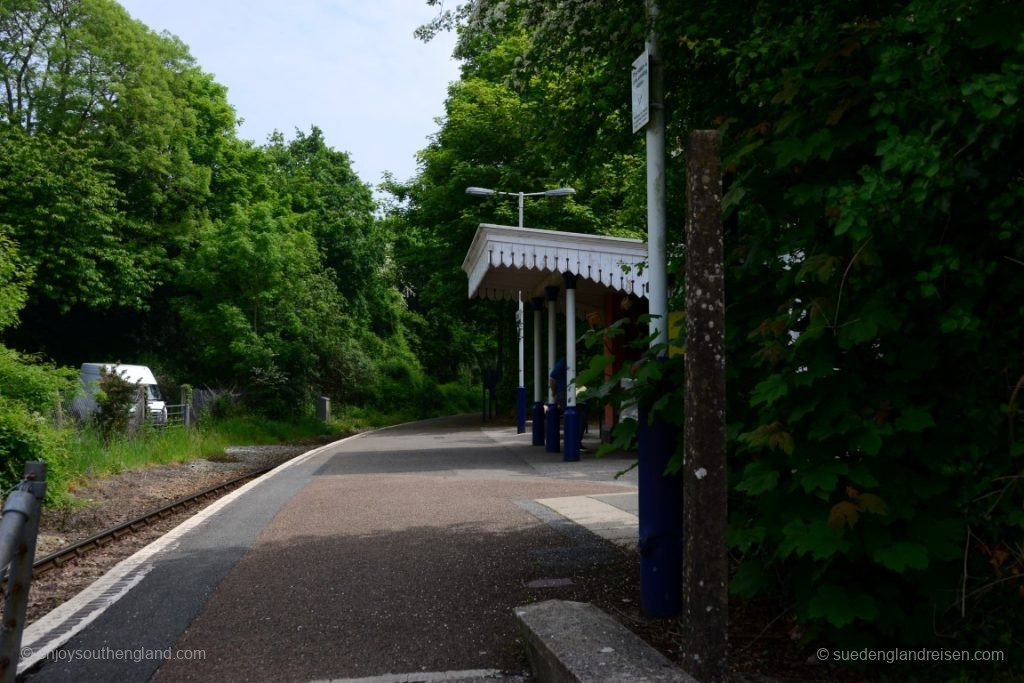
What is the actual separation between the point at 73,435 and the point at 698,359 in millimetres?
13800

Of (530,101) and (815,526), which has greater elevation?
(530,101)

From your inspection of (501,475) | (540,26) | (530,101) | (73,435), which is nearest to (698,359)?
(540,26)

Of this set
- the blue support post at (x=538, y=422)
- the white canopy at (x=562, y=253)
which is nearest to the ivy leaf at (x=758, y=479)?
the white canopy at (x=562, y=253)

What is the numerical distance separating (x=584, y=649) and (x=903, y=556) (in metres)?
1.37

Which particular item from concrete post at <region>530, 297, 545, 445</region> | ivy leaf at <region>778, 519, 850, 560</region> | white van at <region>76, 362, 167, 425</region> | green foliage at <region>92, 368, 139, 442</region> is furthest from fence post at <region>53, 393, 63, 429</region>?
ivy leaf at <region>778, 519, 850, 560</region>

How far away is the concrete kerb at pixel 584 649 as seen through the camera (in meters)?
3.58

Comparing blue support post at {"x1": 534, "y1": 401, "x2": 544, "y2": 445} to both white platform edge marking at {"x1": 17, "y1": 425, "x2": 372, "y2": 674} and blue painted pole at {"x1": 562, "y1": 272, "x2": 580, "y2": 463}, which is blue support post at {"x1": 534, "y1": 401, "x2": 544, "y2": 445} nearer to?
blue painted pole at {"x1": 562, "y1": 272, "x2": 580, "y2": 463}

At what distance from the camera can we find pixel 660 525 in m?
5.13

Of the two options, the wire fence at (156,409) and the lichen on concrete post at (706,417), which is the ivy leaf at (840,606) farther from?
the wire fence at (156,409)

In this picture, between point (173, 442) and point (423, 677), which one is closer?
point (423, 677)

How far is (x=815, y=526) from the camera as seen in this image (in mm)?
3789

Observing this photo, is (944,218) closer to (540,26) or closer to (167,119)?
(540,26)

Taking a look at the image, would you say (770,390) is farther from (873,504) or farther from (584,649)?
(584,649)

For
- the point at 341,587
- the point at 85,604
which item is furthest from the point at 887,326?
the point at 85,604
